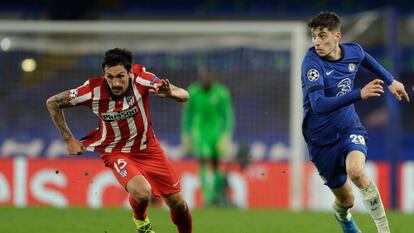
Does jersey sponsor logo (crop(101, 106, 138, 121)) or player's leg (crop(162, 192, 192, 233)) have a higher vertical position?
jersey sponsor logo (crop(101, 106, 138, 121))

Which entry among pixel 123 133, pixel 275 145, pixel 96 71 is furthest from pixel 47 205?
pixel 123 133

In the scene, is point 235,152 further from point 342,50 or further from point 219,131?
point 342,50

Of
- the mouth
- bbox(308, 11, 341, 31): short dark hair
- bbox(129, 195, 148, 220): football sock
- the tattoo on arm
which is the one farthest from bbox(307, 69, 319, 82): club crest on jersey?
the tattoo on arm

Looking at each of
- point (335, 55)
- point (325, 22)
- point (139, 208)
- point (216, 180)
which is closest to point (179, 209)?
point (139, 208)

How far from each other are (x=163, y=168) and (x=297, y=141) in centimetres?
660

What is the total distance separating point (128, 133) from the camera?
347 inches

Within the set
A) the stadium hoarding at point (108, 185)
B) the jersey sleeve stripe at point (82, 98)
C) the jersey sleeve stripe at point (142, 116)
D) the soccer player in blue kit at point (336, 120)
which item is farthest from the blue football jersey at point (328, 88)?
the stadium hoarding at point (108, 185)

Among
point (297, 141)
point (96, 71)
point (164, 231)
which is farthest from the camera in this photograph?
point (96, 71)

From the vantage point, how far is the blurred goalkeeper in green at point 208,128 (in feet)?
49.9

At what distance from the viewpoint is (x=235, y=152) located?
15.9 metres

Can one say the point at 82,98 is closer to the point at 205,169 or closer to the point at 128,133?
the point at 128,133

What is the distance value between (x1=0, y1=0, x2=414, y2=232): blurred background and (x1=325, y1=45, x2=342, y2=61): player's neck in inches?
256

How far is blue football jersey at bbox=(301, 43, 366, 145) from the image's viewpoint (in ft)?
27.1

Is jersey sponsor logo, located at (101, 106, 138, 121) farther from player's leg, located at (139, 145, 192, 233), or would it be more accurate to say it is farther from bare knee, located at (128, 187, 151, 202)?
bare knee, located at (128, 187, 151, 202)
